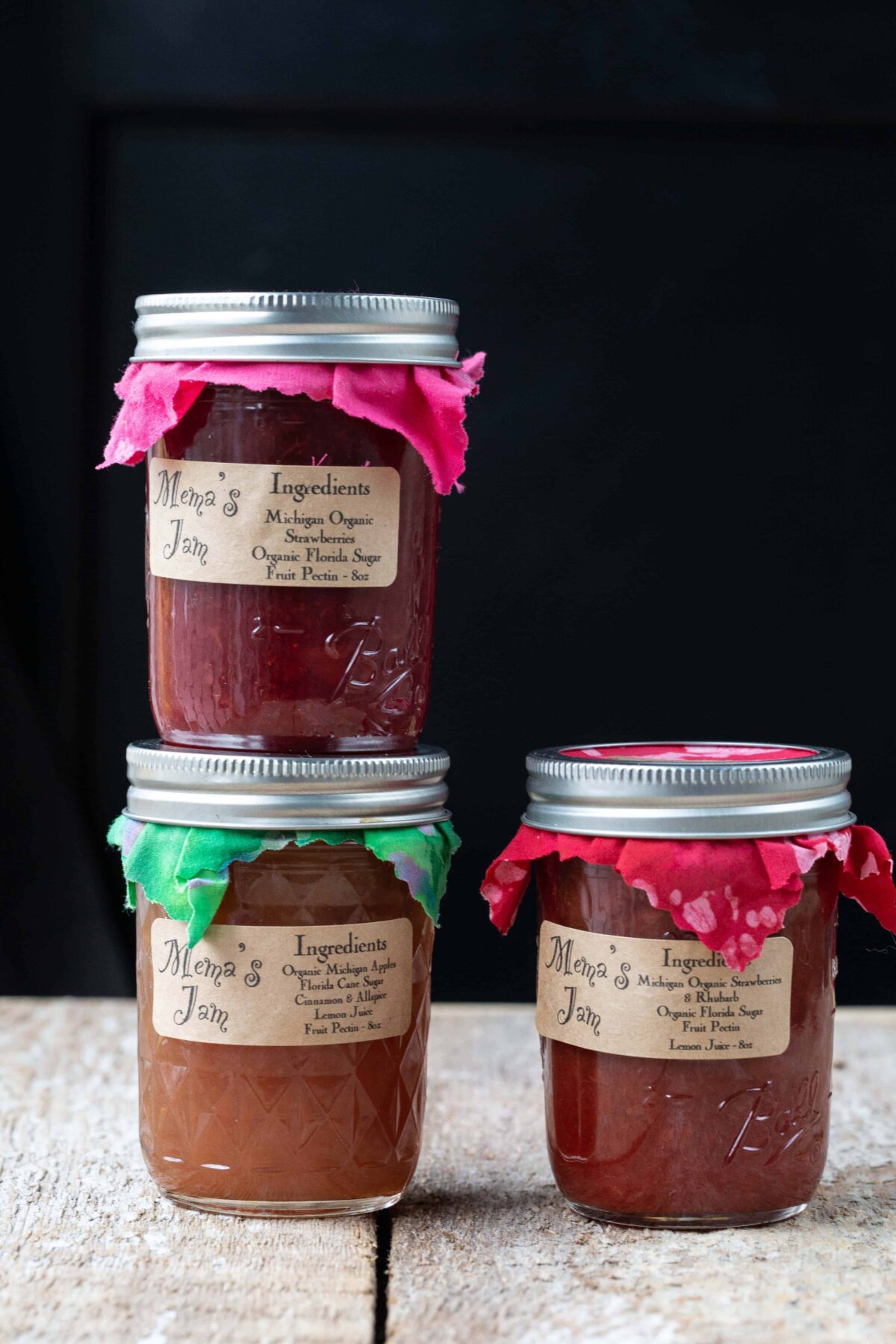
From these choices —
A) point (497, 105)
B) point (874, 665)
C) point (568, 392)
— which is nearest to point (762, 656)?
point (874, 665)

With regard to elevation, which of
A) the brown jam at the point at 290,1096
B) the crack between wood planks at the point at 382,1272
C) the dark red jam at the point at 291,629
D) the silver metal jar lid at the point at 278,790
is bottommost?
the crack between wood planks at the point at 382,1272

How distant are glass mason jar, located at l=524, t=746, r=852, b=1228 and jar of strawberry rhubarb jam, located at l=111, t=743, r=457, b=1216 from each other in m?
0.09

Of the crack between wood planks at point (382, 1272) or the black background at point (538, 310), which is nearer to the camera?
the crack between wood planks at point (382, 1272)

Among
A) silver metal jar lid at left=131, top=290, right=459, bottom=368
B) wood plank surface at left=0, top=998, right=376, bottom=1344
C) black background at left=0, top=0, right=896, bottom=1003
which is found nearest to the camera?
wood plank surface at left=0, top=998, right=376, bottom=1344

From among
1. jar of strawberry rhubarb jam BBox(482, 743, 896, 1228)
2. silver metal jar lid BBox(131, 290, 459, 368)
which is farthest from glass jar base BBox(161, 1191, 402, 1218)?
silver metal jar lid BBox(131, 290, 459, 368)

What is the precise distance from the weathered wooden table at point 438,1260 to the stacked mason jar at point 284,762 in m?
0.05

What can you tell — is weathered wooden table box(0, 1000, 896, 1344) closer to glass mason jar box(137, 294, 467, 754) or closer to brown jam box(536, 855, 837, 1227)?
brown jam box(536, 855, 837, 1227)

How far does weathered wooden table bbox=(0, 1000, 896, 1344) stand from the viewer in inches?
30.1

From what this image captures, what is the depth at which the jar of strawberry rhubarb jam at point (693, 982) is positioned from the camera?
2.79ft

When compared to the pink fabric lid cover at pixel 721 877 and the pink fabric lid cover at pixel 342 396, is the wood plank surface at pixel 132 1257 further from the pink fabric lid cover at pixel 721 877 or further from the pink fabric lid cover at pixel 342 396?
the pink fabric lid cover at pixel 342 396

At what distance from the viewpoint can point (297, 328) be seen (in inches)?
34.1

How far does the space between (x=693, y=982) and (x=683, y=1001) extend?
11 mm

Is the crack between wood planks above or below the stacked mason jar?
below

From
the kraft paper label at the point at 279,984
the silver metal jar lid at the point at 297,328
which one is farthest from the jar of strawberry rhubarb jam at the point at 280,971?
the silver metal jar lid at the point at 297,328
